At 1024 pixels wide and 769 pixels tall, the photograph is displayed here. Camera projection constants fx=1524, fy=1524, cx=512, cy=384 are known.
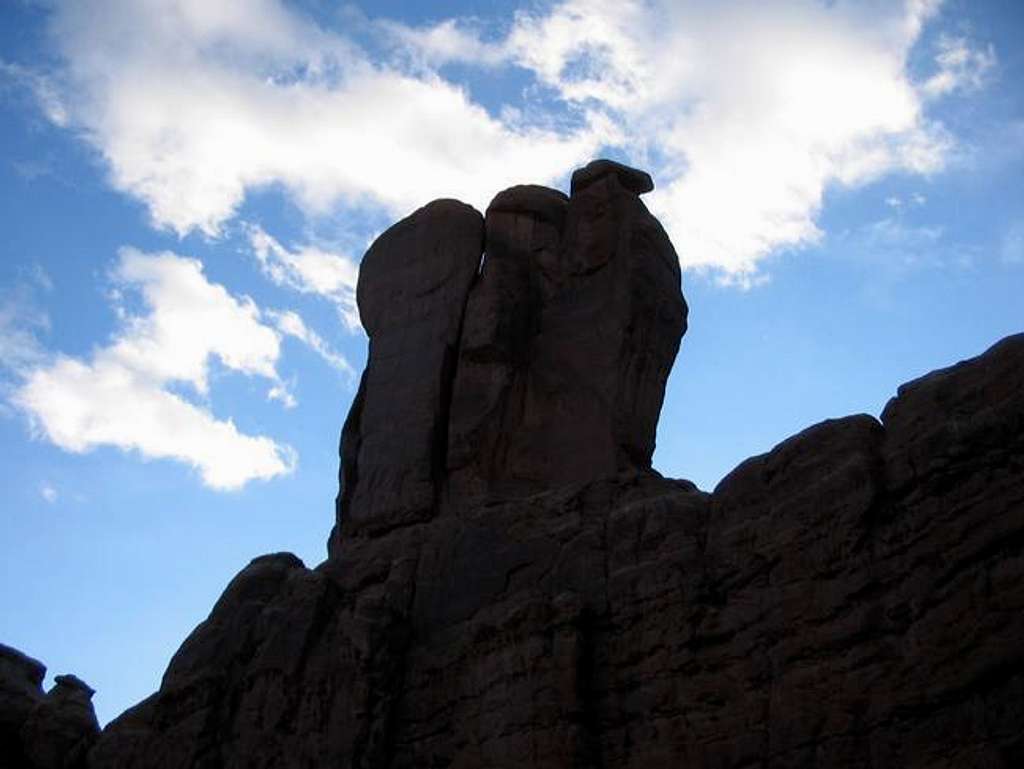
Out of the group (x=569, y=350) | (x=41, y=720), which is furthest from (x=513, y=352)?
(x=41, y=720)

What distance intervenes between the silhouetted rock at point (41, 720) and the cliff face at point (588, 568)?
1166 millimetres

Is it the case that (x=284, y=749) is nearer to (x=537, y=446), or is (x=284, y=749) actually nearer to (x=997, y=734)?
(x=537, y=446)

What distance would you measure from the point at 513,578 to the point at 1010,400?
269 inches

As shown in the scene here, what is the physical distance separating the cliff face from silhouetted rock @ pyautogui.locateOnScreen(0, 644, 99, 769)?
117cm

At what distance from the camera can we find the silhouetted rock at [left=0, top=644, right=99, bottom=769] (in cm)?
2181

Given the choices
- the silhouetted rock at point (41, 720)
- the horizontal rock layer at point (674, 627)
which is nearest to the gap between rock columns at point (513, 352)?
the horizontal rock layer at point (674, 627)

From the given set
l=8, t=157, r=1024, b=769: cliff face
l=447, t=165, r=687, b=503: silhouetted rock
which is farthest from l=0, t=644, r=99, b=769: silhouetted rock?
l=447, t=165, r=687, b=503: silhouetted rock

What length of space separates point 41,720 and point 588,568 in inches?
350

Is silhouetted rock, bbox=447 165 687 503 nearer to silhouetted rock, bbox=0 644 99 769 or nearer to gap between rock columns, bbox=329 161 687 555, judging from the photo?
gap between rock columns, bbox=329 161 687 555

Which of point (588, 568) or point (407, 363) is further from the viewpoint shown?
point (407, 363)

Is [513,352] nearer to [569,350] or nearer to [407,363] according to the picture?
[569,350]

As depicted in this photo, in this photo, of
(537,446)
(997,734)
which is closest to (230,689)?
(537,446)

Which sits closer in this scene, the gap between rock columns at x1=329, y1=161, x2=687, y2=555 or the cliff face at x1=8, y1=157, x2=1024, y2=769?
the cliff face at x1=8, y1=157, x2=1024, y2=769

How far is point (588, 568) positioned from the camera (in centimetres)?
1894
